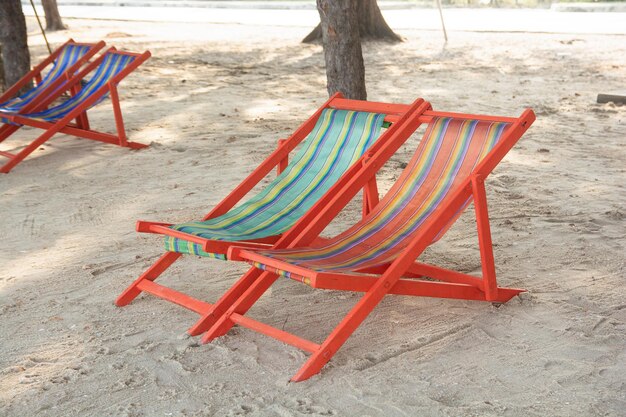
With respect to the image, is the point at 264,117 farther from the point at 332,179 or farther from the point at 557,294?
the point at 557,294

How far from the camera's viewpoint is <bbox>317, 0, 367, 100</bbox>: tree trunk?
6.16 meters

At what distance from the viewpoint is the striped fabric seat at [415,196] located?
3.50m

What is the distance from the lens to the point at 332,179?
4098 mm

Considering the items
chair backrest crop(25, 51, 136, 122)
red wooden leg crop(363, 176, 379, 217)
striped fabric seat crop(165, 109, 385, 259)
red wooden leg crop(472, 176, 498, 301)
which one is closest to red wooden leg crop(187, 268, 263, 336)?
striped fabric seat crop(165, 109, 385, 259)

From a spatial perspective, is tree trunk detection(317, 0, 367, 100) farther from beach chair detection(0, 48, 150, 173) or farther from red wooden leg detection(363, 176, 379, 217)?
red wooden leg detection(363, 176, 379, 217)

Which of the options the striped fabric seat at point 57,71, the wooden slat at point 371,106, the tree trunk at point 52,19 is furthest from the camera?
the tree trunk at point 52,19

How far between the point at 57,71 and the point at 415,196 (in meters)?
4.80

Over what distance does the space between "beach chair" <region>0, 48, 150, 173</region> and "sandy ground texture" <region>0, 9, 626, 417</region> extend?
0.17 m

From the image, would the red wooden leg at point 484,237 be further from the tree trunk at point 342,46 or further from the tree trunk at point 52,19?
the tree trunk at point 52,19

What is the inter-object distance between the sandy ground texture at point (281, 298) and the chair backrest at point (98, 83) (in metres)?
0.34

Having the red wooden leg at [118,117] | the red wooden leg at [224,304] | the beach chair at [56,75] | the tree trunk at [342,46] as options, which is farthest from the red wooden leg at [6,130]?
the red wooden leg at [224,304]

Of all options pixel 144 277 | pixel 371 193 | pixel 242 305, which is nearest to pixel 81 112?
pixel 144 277

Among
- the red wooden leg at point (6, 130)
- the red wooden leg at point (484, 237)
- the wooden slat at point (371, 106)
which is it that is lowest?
the red wooden leg at point (6, 130)

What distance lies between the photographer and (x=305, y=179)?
4.19 metres
